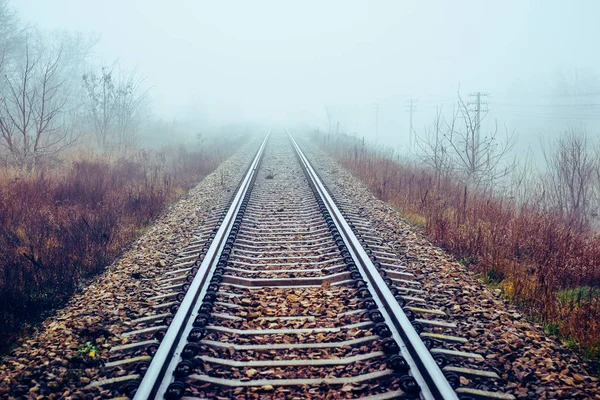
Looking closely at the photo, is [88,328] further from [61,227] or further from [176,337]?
[61,227]

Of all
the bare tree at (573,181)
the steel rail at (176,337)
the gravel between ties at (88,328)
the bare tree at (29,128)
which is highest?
the bare tree at (29,128)

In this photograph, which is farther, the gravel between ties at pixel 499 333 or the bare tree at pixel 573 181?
the bare tree at pixel 573 181

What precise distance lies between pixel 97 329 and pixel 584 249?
222 inches

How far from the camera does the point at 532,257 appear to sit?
5.72m

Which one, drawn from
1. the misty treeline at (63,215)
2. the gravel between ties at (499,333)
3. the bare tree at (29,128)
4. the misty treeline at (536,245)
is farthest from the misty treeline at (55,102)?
the misty treeline at (536,245)

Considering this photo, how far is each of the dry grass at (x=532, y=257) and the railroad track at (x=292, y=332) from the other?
1019 mm

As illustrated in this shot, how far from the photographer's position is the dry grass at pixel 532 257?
403cm

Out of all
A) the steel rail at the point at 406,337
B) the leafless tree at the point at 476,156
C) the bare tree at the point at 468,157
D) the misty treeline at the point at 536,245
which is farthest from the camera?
the bare tree at the point at 468,157

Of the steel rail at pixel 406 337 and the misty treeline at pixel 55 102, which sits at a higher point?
the misty treeline at pixel 55 102

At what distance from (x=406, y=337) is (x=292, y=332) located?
96cm

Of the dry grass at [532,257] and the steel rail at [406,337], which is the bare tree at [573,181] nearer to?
the dry grass at [532,257]

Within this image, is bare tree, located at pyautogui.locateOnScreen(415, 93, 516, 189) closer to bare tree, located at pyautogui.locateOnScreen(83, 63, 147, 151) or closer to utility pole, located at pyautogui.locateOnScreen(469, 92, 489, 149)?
utility pole, located at pyautogui.locateOnScreen(469, 92, 489, 149)

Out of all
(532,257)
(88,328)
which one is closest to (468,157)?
(532,257)

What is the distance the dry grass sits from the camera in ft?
13.2
